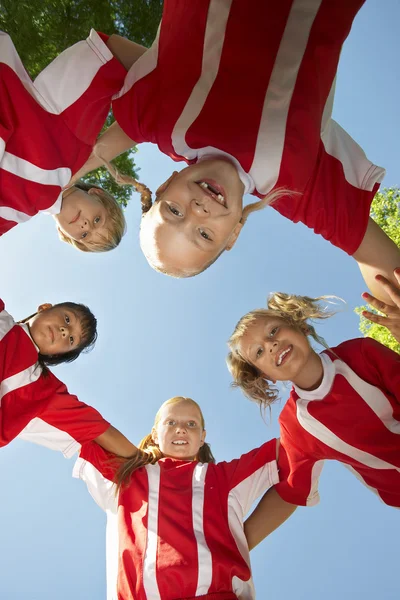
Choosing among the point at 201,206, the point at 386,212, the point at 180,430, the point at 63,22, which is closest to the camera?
the point at 201,206

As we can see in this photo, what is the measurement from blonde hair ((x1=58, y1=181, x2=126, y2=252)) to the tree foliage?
6.42ft

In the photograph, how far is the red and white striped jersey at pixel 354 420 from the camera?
9.53ft

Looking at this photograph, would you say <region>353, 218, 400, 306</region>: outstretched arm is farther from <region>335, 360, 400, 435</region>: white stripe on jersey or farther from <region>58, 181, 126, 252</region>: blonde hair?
<region>58, 181, 126, 252</region>: blonde hair

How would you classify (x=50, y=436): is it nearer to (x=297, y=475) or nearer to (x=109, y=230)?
(x=109, y=230)

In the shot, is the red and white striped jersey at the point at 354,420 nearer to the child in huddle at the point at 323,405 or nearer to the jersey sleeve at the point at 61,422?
the child in huddle at the point at 323,405

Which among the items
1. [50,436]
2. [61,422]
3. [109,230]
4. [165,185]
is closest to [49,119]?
[165,185]

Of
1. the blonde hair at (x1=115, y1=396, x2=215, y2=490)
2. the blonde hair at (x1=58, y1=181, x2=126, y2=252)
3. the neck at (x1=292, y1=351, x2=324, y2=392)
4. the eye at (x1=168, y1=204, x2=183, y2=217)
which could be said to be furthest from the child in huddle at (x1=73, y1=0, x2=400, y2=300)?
the blonde hair at (x1=115, y1=396, x2=215, y2=490)

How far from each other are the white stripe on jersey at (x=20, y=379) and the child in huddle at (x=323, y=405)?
54.0 inches

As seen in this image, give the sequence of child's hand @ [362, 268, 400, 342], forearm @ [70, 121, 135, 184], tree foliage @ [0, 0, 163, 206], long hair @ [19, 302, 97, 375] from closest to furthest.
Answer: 1. child's hand @ [362, 268, 400, 342]
2. forearm @ [70, 121, 135, 184]
3. long hair @ [19, 302, 97, 375]
4. tree foliage @ [0, 0, 163, 206]

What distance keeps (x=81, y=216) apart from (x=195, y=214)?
1.42 m

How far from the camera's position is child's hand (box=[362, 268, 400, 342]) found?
243cm

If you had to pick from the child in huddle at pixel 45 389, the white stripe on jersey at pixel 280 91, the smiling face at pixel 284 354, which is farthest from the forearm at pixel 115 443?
the white stripe on jersey at pixel 280 91

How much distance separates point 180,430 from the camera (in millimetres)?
3535

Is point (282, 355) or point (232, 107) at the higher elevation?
point (232, 107)
